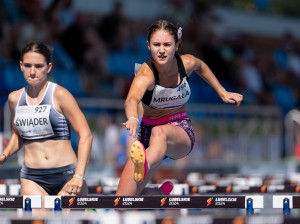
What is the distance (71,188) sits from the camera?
5.78 m

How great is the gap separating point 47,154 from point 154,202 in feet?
4.65

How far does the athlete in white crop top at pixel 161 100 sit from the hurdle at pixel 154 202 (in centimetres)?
34

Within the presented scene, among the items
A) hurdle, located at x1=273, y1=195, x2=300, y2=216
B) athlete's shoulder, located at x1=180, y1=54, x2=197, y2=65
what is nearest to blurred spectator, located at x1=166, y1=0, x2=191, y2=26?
athlete's shoulder, located at x1=180, y1=54, x2=197, y2=65

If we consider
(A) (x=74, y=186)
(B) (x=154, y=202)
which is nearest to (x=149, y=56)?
(A) (x=74, y=186)

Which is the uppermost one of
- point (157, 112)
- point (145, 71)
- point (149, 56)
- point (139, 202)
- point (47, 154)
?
point (149, 56)

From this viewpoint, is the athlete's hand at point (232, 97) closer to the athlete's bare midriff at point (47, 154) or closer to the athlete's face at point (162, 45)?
the athlete's face at point (162, 45)

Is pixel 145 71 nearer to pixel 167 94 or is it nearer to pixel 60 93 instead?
pixel 167 94

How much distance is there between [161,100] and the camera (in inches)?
255

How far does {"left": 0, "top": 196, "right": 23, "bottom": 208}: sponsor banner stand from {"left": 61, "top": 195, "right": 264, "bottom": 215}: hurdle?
1.42 feet

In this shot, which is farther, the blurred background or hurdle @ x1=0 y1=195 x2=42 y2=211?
the blurred background

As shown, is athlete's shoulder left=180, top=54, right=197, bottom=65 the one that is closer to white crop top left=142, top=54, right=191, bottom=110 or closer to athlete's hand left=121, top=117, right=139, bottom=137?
white crop top left=142, top=54, right=191, bottom=110

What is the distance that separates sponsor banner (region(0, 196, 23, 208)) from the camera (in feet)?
18.1

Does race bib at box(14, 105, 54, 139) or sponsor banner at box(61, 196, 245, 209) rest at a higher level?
race bib at box(14, 105, 54, 139)

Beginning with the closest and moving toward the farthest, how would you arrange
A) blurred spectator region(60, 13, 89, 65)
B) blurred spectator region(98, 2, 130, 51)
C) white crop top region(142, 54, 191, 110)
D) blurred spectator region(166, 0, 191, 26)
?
white crop top region(142, 54, 191, 110) → blurred spectator region(60, 13, 89, 65) → blurred spectator region(98, 2, 130, 51) → blurred spectator region(166, 0, 191, 26)
